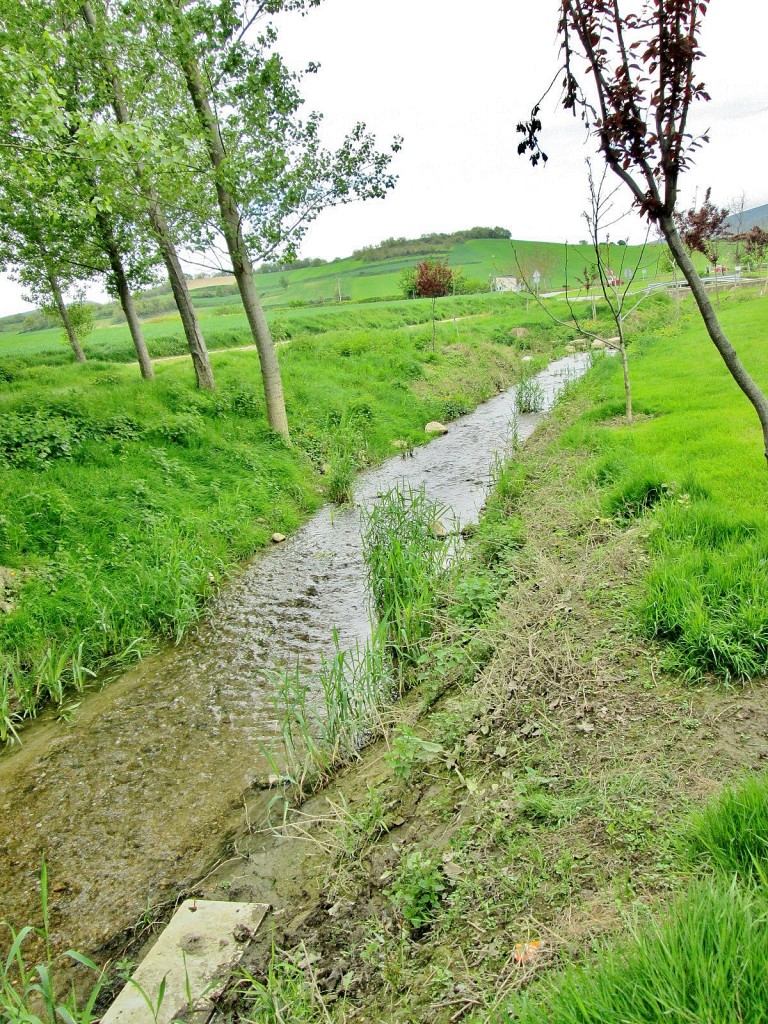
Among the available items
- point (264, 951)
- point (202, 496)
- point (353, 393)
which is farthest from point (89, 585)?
point (353, 393)

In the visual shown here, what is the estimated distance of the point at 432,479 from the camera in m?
11.6

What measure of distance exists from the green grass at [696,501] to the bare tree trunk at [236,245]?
6386 millimetres

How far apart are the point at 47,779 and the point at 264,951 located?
9.31 ft

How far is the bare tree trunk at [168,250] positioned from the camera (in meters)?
10.7

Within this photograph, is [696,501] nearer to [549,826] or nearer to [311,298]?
[549,826]

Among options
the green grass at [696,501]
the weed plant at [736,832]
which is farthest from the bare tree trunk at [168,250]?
the weed plant at [736,832]

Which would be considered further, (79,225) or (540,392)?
(540,392)

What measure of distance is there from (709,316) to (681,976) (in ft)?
10.6

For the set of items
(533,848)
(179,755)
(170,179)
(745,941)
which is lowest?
(179,755)

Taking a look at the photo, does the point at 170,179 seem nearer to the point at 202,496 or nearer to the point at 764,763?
the point at 202,496

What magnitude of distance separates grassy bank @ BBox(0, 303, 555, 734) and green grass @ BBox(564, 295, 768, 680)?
207 inches

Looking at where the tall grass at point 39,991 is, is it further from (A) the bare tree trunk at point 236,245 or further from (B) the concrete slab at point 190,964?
(A) the bare tree trunk at point 236,245

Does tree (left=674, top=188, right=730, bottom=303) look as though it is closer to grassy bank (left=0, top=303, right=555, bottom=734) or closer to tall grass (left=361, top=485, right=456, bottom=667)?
grassy bank (left=0, top=303, right=555, bottom=734)

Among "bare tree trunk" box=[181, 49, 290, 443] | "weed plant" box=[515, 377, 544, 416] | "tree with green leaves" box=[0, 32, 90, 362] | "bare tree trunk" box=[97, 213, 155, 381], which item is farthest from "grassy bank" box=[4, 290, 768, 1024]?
"bare tree trunk" box=[97, 213, 155, 381]
